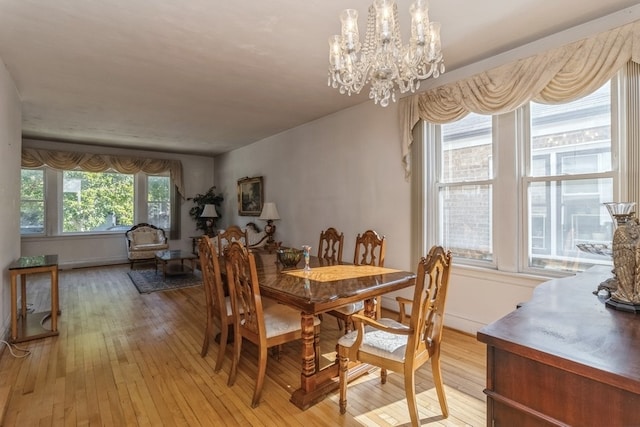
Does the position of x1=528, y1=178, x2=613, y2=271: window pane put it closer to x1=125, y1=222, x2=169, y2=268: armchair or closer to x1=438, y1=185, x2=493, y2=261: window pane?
x1=438, y1=185, x2=493, y2=261: window pane

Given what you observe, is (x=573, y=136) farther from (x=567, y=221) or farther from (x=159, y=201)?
(x=159, y=201)

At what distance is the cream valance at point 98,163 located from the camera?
5909mm

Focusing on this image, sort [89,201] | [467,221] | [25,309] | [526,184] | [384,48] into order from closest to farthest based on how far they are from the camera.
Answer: [384,48]
[526,184]
[467,221]
[25,309]
[89,201]

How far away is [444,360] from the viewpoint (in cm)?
255

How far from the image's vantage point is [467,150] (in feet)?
10.2

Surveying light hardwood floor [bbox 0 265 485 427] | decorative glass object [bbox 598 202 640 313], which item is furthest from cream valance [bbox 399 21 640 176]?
light hardwood floor [bbox 0 265 485 427]

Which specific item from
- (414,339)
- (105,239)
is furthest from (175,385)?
(105,239)

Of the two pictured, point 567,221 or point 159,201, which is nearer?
point 567,221

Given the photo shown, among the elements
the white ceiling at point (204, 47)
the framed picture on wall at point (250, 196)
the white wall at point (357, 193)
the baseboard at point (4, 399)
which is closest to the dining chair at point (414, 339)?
the white wall at point (357, 193)

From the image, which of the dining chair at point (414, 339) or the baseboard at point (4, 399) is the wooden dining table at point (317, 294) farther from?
the baseboard at point (4, 399)

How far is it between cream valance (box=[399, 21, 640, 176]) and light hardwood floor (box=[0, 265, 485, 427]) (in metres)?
2.15

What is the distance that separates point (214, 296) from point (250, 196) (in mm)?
4298

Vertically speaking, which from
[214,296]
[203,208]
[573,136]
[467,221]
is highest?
[573,136]

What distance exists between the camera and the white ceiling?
2.10m
